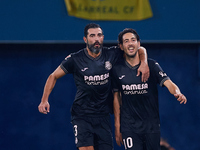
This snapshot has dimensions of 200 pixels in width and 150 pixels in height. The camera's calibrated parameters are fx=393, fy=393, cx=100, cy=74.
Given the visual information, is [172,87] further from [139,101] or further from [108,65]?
[108,65]

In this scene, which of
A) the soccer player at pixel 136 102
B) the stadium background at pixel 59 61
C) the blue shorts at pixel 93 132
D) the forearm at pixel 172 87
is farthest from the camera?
the stadium background at pixel 59 61

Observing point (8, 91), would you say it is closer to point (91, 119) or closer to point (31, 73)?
point (31, 73)

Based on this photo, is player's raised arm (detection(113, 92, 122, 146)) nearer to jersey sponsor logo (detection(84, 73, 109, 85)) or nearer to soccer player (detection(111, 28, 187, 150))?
soccer player (detection(111, 28, 187, 150))

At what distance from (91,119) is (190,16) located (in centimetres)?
369

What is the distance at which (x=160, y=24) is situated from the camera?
815 cm

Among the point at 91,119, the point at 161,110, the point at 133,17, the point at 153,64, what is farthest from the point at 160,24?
the point at 91,119

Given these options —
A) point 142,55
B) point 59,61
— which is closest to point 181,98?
point 142,55

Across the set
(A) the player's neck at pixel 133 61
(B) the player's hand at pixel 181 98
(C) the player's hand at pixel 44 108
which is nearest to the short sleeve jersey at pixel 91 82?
(A) the player's neck at pixel 133 61

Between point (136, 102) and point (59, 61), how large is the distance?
3183 mm

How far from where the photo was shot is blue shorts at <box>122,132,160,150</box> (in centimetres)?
537

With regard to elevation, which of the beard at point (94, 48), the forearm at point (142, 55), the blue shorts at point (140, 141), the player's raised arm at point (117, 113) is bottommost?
the blue shorts at point (140, 141)

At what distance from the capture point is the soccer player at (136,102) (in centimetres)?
541

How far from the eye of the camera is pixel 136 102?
546 centimetres

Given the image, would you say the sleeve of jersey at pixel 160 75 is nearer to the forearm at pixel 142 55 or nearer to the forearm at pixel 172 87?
the forearm at pixel 172 87
